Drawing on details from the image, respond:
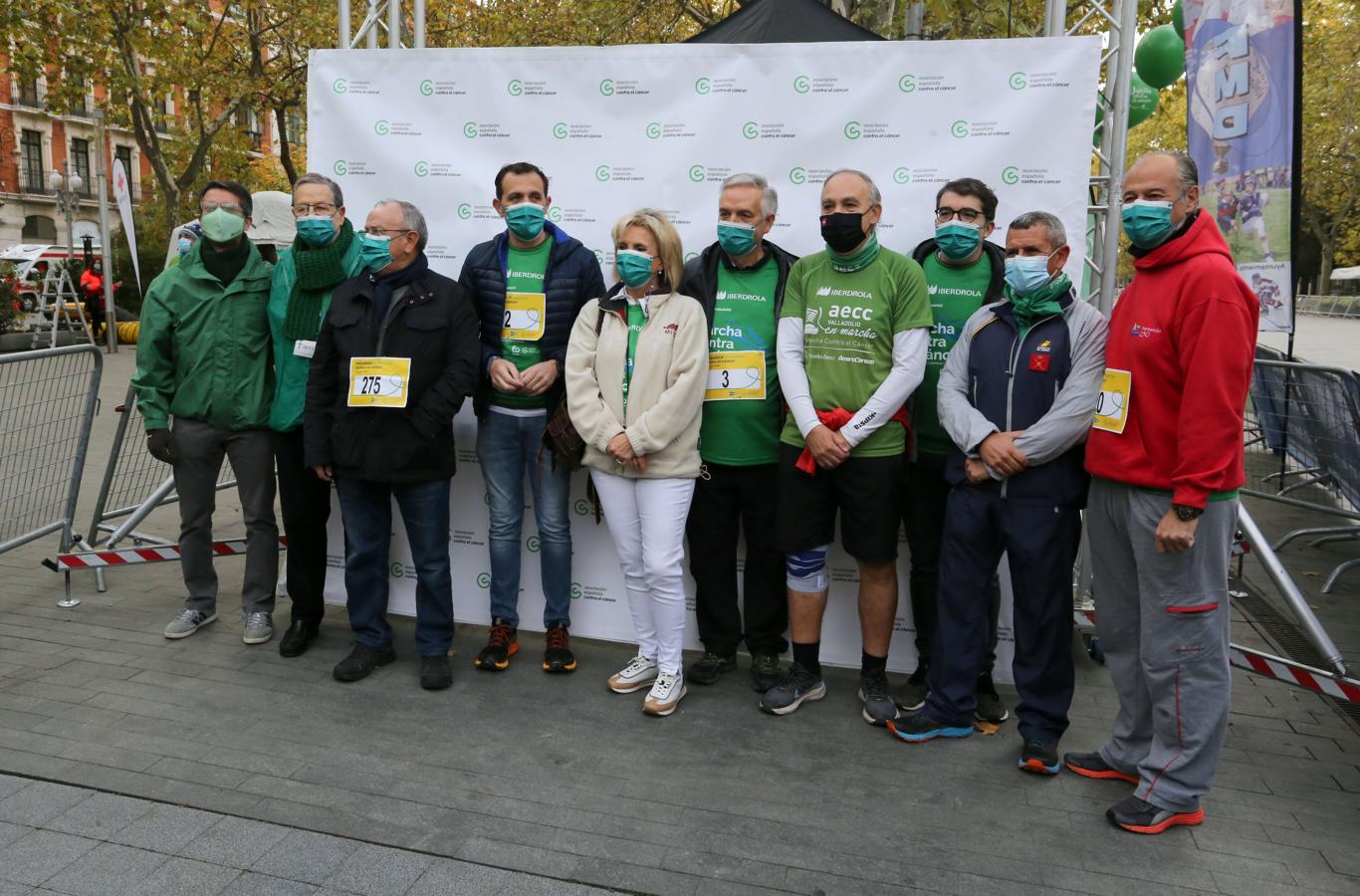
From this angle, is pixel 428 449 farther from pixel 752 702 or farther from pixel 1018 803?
pixel 1018 803

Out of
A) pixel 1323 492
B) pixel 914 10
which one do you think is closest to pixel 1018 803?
pixel 1323 492

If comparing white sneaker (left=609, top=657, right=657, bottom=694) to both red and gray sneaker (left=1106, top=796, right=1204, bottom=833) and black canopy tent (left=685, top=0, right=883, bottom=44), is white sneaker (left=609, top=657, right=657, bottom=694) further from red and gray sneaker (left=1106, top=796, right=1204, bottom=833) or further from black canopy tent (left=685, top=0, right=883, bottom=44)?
black canopy tent (left=685, top=0, right=883, bottom=44)

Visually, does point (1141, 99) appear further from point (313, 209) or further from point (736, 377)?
point (313, 209)

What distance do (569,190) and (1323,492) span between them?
264 inches

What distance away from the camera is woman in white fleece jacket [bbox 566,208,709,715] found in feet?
13.8

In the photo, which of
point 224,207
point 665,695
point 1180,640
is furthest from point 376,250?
point 1180,640

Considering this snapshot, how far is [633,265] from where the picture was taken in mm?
4215

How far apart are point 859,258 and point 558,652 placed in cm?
223

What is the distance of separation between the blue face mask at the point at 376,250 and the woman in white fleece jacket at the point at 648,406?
879mm

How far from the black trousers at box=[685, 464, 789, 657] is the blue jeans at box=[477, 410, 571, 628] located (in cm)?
62

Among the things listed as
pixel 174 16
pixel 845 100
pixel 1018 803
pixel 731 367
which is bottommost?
pixel 1018 803

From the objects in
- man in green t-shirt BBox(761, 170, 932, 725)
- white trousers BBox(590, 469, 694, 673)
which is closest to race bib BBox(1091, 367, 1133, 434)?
man in green t-shirt BBox(761, 170, 932, 725)

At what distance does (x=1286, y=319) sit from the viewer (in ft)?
17.3

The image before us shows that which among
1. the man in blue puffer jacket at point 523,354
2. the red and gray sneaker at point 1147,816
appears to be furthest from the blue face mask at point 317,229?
the red and gray sneaker at point 1147,816
